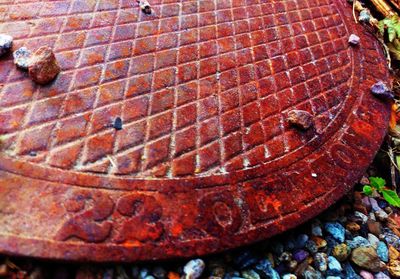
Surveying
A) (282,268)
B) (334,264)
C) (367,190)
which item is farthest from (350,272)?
(367,190)

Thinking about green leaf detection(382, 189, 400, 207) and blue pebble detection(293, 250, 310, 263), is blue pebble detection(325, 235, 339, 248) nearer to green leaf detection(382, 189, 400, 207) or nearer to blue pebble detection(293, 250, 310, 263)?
blue pebble detection(293, 250, 310, 263)

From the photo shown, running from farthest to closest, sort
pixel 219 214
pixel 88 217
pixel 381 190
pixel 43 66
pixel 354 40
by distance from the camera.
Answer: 1. pixel 354 40
2. pixel 381 190
3. pixel 43 66
4. pixel 219 214
5. pixel 88 217

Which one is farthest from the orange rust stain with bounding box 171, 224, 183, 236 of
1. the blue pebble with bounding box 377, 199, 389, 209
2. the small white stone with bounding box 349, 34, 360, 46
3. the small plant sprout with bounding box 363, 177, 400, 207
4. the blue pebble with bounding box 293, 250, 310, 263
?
the small white stone with bounding box 349, 34, 360, 46

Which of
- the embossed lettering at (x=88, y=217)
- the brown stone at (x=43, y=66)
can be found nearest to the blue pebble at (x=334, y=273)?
the embossed lettering at (x=88, y=217)

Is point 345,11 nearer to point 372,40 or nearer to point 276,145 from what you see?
point 372,40

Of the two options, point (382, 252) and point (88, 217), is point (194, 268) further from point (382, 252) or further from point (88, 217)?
point (382, 252)

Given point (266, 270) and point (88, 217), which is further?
point (266, 270)
